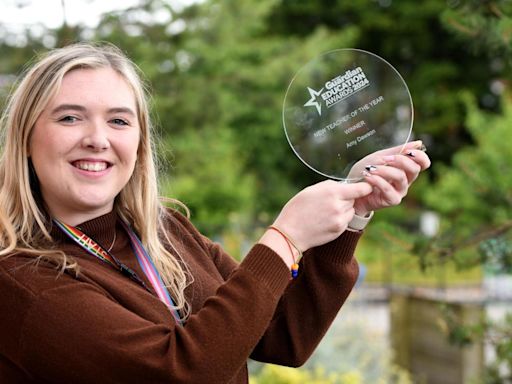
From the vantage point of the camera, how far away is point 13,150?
205cm

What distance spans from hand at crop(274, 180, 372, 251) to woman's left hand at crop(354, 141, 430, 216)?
0.11 m

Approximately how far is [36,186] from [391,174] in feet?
2.88

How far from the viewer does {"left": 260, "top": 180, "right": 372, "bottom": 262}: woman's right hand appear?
190 cm

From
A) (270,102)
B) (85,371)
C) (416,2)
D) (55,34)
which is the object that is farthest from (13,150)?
(416,2)

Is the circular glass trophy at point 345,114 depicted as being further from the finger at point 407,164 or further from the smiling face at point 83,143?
the smiling face at point 83,143

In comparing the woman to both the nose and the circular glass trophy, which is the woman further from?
the circular glass trophy

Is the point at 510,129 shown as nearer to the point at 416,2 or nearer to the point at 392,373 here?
the point at 392,373

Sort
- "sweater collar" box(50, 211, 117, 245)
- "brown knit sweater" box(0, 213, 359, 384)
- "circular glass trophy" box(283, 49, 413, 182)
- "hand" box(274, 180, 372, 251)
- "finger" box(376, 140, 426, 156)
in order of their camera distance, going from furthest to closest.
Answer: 1. "circular glass trophy" box(283, 49, 413, 182)
2. "finger" box(376, 140, 426, 156)
3. "sweater collar" box(50, 211, 117, 245)
4. "hand" box(274, 180, 372, 251)
5. "brown knit sweater" box(0, 213, 359, 384)

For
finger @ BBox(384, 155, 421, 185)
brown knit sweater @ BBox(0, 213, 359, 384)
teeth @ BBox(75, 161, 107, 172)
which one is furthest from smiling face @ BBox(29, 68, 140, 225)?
finger @ BBox(384, 155, 421, 185)

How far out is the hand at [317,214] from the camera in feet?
6.24

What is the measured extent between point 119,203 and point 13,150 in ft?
1.04

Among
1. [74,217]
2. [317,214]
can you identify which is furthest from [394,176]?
[74,217]

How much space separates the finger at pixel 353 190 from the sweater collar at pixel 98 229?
1.94ft

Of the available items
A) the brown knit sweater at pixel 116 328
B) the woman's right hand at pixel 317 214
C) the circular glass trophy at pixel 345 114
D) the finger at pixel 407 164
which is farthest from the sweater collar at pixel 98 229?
the finger at pixel 407 164
